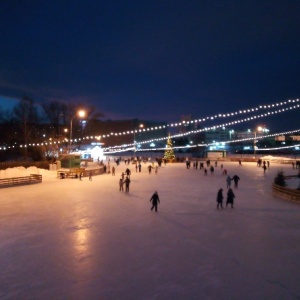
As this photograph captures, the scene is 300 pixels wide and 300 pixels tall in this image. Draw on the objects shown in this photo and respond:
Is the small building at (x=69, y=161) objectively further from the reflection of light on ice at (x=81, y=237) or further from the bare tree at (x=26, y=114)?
the reflection of light on ice at (x=81, y=237)

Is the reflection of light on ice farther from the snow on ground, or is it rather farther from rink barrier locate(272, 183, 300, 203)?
rink barrier locate(272, 183, 300, 203)

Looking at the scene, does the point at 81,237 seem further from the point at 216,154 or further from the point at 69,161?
the point at 216,154

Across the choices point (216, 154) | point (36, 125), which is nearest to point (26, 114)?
point (36, 125)

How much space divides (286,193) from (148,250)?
36.7ft

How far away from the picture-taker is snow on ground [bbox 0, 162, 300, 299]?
6.86 m

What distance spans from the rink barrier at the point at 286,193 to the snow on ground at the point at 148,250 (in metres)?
0.70

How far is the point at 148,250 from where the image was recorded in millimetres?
9352

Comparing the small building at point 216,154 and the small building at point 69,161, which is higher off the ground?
the small building at point 216,154

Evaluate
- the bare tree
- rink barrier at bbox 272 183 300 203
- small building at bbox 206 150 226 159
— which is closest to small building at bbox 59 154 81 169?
the bare tree

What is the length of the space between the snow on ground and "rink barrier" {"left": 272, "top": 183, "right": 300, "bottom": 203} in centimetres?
70

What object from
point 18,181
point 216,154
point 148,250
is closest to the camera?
point 148,250

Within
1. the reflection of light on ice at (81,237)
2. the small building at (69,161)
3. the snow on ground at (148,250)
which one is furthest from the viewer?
the small building at (69,161)

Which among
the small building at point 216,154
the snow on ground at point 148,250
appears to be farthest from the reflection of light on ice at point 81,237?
the small building at point 216,154

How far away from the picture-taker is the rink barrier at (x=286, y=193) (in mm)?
17056
